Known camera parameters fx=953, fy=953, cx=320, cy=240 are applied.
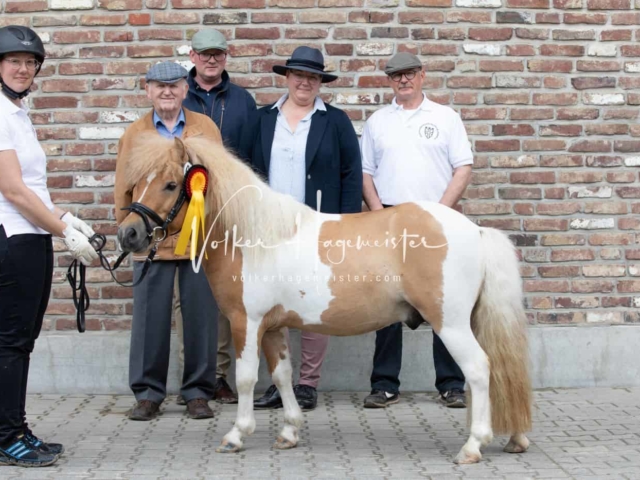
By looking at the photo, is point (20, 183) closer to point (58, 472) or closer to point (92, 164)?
point (58, 472)

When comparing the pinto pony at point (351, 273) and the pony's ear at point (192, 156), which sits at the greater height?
the pony's ear at point (192, 156)

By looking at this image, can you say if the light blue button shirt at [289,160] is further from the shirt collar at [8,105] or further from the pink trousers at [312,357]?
the shirt collar at [8,105]

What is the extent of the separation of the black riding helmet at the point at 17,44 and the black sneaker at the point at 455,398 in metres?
3.40

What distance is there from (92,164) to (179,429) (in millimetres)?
2149

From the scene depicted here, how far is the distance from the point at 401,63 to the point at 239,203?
1757 mm

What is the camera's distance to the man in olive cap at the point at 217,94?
6.41 m

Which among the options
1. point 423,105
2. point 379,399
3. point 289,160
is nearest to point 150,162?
point 289,160

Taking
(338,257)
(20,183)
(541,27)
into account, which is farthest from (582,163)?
(20,183)

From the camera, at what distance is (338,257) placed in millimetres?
5164

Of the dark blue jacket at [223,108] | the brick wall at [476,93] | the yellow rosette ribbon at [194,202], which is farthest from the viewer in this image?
the brick wall at [476,93]

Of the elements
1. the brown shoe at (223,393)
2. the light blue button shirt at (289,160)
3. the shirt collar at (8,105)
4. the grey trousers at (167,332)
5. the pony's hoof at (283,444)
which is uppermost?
the shirt collar at (8,105)

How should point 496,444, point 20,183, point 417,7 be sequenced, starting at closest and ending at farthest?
point 20,183 → point 496,444 → point 417,7

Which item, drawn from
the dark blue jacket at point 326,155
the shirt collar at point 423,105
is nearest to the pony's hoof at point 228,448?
the dark blue jacket at point 326,155

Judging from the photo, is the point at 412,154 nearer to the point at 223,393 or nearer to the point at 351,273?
the point at 351,273
